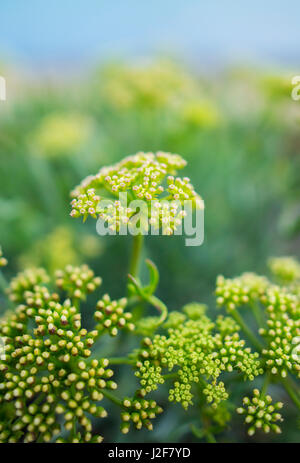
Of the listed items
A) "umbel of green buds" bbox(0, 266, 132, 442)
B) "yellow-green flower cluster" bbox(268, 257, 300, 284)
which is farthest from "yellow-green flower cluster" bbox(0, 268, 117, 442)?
"yellow-green flower cluster" bbox(268, 257, 300, 284)

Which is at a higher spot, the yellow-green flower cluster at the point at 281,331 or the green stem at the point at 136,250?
the green stem at the point at 136,250

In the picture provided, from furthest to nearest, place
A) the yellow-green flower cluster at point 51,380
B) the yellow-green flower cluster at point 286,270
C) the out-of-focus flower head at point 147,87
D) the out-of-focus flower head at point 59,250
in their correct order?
the out-of-focus flower head at point 147,87 < the out-of-focus flower head at point 59,250 < the yellow-green flower cluster at point 286,270 < the yellow-green flower cluster at point 51,380

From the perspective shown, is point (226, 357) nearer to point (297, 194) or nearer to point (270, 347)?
point (270, 347)

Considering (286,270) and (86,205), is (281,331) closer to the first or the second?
(286,270)

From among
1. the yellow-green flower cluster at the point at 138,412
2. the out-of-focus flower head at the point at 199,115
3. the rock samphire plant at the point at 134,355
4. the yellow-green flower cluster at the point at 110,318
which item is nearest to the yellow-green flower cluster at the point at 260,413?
the rock samphire plant at the point at 134,355

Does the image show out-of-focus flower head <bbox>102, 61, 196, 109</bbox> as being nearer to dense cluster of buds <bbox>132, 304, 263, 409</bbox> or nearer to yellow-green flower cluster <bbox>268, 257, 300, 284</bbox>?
yellow-green flower cluster <bbox>268, 257, 300, 284</bbox>

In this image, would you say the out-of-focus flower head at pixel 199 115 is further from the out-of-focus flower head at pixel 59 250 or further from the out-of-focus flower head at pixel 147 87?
the out-of-focus flower head at pixel 59 250

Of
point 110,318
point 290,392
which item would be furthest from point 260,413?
point 110,318
